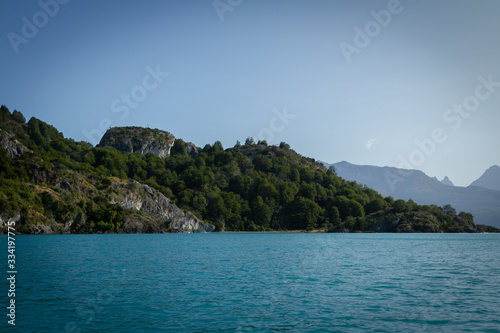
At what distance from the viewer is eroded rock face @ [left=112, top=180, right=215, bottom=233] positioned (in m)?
162

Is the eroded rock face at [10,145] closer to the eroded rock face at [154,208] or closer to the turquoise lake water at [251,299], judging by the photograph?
the eroded rock face at [154,208]

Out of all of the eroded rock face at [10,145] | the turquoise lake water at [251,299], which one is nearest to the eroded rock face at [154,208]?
the eroded rock face at [10,145]

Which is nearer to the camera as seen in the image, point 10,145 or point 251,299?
point 251,299

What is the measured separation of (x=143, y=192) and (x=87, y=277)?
146268 mm

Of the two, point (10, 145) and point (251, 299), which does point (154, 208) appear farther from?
point (251, 299)

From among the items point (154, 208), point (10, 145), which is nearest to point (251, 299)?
point (10, 145)

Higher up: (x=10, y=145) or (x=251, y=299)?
(x=10, y=145)

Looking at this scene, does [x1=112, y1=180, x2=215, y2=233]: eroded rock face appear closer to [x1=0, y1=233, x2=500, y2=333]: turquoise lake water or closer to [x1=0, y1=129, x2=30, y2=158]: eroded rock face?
[x1=0, y1=129, x2=30, y2=158]: eroded rock face

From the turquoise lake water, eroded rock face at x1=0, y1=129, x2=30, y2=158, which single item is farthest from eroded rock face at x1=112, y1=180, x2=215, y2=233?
the turquoise lake water

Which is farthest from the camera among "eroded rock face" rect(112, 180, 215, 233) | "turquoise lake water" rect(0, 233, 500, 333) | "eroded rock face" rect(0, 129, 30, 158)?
"eroded rock face" rect(112, 180, 215, 233)

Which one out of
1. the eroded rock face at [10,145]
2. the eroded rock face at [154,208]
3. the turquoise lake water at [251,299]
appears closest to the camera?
the turquoise lake water at [251,299]

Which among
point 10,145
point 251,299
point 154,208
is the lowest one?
point 251,299

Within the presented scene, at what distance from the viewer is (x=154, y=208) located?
170625 mm

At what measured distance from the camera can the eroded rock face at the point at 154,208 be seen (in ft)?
531
